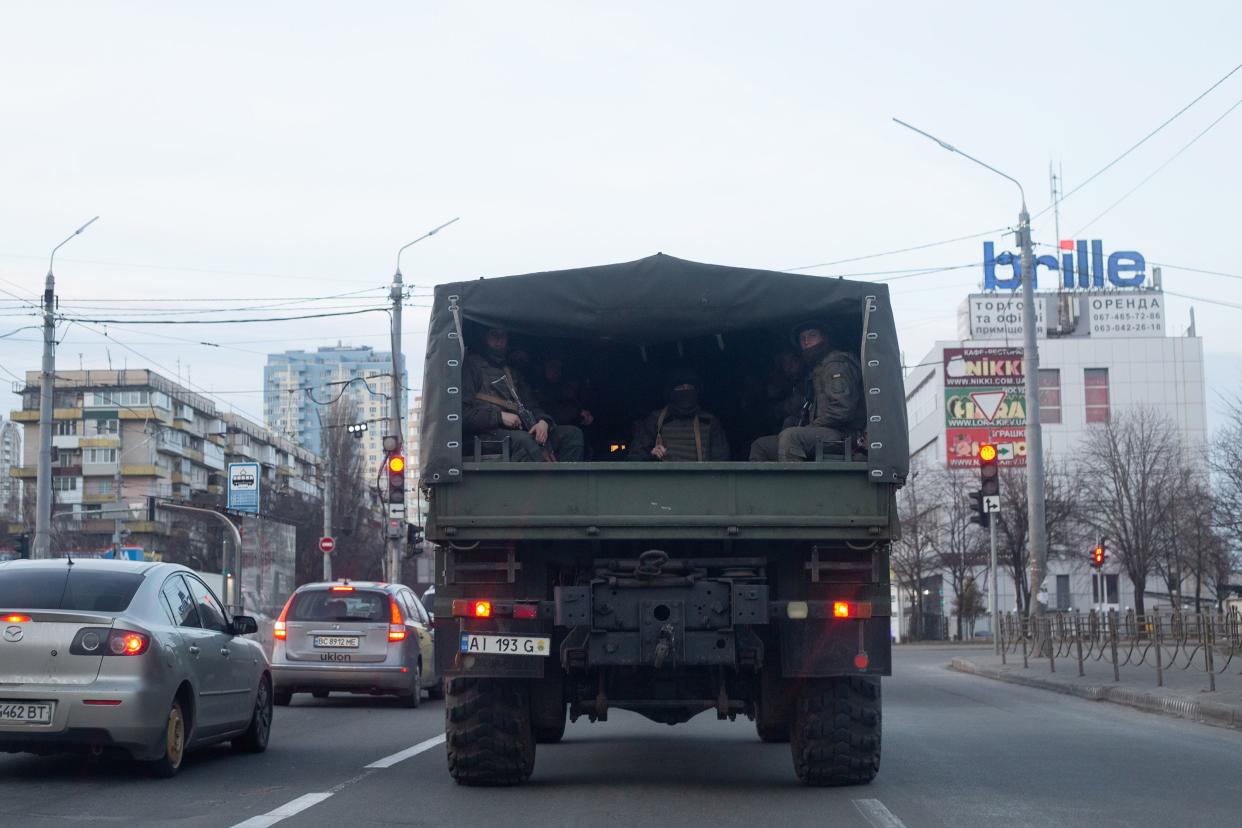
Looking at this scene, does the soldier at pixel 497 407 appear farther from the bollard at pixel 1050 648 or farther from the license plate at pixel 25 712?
the bollard at pixel 1050 648

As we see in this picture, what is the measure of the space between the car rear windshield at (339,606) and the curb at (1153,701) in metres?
9.25

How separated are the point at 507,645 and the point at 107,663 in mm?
2598

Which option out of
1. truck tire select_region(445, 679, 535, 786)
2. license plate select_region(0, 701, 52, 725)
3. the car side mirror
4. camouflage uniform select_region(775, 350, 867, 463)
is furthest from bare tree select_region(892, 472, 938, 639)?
license plate select_region(0, 701, 52, 725)

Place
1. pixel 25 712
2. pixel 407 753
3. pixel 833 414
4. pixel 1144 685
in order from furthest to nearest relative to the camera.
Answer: pixel 1144 685
pixel 407 753
pixel 833 414
pixel 25 712

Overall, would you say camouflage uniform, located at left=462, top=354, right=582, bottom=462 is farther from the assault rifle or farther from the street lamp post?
the street lamp post

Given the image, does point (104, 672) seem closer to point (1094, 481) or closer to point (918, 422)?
point (1094, 481)

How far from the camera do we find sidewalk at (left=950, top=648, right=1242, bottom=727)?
16359 mm

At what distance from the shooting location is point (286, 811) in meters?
8.57

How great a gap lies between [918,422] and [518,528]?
91.4 meters

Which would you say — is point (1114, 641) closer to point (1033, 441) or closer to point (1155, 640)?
point (1155, 640)

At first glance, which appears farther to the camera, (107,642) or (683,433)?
(683,433)

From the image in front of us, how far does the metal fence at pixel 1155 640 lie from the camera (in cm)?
2217

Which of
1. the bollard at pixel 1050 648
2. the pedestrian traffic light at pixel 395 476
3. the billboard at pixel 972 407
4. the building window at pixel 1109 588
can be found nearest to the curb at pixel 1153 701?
the bollard at pixel 1050 648

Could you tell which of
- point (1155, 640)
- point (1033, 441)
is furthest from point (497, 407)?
point (1033, 441)
